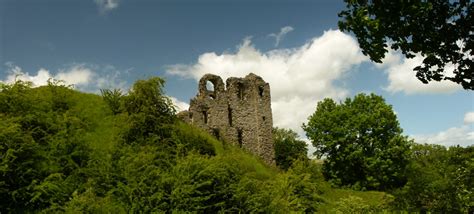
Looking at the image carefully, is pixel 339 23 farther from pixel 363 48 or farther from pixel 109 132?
pixel 109 132

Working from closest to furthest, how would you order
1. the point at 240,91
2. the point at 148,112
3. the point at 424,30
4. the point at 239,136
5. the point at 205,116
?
the point at 424,30 → the point at 148,112 → the point at 205,116 → the point at 239,136 → the point at 240,91

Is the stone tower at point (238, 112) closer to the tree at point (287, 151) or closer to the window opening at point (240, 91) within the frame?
the window opening at point (240, 91)

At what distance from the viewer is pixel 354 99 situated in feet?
161

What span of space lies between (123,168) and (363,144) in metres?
35.1

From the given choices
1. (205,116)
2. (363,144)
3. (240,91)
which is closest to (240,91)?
(240,91)

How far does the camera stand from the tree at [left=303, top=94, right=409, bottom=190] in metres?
45.3

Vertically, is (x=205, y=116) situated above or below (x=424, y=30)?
above

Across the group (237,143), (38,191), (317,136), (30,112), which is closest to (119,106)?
(30,112)

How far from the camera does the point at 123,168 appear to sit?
15844mm

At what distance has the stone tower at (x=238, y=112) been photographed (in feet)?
131

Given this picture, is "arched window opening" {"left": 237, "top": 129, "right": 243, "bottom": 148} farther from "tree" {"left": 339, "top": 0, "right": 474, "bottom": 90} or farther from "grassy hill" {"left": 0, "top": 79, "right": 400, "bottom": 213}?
"tree" {"left": 339, "top": 0, "right": 474, "bottom": 90}

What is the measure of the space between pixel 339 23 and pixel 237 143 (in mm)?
31701

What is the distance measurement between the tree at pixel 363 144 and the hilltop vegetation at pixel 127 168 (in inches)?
670

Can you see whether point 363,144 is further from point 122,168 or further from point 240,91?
point 122,168
